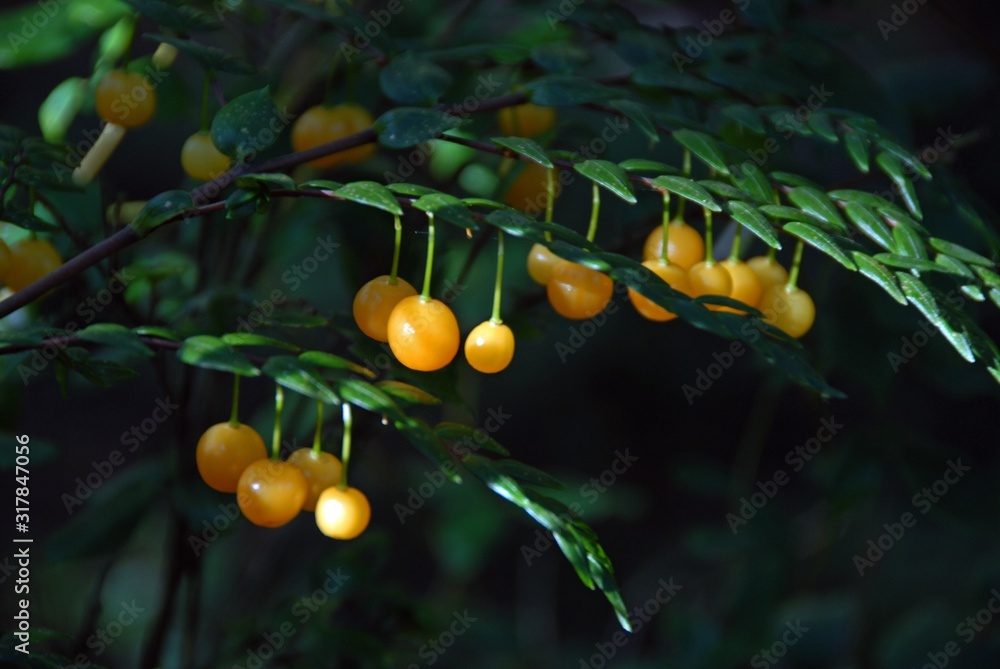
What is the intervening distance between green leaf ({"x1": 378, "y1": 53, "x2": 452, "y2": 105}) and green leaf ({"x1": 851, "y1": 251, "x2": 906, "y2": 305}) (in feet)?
0.85

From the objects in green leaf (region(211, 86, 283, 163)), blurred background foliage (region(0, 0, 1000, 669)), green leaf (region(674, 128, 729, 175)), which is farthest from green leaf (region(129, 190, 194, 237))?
green leaf (region(674, 128, 729, 175))

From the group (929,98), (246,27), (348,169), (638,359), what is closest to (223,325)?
(348,169)

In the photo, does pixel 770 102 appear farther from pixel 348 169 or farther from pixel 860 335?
pixel 348 169

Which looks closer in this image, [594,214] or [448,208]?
[448,208]

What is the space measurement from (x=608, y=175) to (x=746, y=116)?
126mm

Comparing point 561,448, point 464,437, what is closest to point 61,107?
point 464,437

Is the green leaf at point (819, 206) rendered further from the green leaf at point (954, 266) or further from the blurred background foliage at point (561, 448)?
the blurred background foliage at point (561, 448)

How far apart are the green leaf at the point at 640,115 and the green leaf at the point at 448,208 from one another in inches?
5.0

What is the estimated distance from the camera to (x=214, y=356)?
41cm

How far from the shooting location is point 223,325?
0.68 meters

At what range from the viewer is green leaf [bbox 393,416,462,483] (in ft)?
1.40

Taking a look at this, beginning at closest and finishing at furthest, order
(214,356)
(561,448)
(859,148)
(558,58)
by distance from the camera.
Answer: (214,356), (859,148), (558,58), (561,448)

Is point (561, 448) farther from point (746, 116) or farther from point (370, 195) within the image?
point (370, 195)

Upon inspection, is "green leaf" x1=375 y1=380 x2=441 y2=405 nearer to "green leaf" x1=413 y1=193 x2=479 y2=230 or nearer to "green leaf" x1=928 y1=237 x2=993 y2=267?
"green leaf" x1=413 y1=193 x2=479 y2=230
